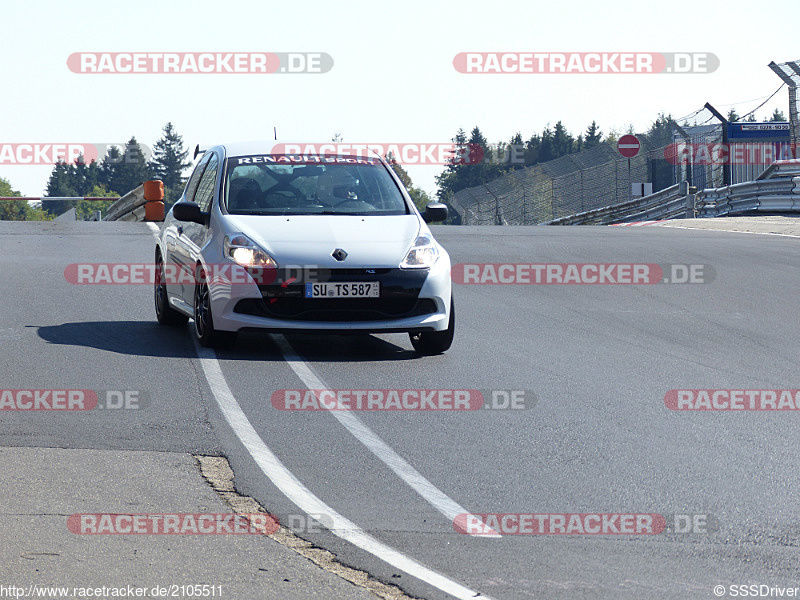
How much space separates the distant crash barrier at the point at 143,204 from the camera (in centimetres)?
2894

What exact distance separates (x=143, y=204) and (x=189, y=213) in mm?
21334

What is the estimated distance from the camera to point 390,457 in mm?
6172

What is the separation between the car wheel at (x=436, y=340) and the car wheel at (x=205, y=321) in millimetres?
1471

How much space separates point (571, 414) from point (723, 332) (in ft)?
14.3

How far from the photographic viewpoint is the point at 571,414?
7234mm

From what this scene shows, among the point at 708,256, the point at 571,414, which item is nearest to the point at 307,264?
the point at 571,414

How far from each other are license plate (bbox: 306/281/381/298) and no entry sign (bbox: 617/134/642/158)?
32.5m

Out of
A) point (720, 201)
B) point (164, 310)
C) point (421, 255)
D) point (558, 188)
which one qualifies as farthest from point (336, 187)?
point (558, 188)
